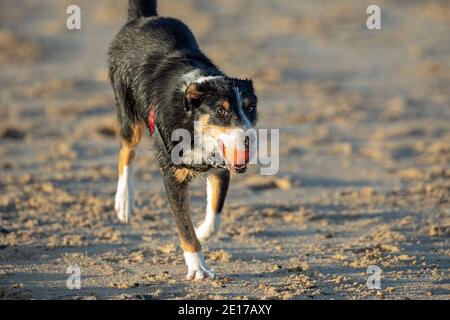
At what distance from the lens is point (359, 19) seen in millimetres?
18844

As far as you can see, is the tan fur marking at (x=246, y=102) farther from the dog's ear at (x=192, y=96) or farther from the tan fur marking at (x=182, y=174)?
A: the tan fur marking at (x=182, y=174)

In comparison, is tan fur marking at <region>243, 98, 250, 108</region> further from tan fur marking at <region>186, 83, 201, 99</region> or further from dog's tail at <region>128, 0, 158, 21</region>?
dog's tail at <region>128, 0, 158, 21</region>

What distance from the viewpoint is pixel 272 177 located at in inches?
382

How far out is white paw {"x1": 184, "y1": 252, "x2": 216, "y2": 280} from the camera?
6.45 metres

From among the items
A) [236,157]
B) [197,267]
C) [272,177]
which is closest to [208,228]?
[197,267]

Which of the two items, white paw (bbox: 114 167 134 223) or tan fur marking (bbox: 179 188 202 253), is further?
white paw (bbox: 114 167 134 223)

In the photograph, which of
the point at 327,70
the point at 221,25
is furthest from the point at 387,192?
the point at 221,25

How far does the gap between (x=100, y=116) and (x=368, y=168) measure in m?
4.28

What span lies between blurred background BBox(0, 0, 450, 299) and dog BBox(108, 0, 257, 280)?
38 centimetres

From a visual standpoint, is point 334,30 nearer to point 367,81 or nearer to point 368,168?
point 367,81

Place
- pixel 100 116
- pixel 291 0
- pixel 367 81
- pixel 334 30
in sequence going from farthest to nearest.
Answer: pixel 291 0
pixel 334 30
pixel 367 81
pixel 100 116

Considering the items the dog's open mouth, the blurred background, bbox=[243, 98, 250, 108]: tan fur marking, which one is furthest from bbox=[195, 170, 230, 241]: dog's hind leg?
bbox=[243, 98, 250, 108]: tan fur marking

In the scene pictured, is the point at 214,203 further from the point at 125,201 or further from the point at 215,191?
the point at 125,201

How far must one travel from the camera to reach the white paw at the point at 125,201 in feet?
26.0
